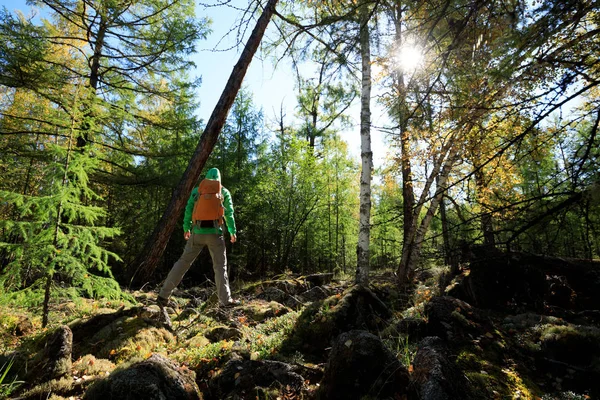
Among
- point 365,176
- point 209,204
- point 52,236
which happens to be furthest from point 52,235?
point 365,176

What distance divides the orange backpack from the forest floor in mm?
1590

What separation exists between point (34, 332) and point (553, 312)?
7446 mm

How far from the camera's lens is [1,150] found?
758 cm

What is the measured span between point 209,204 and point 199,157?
2035 mm

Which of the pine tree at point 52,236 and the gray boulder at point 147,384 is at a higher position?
the pine tree at point 52,236

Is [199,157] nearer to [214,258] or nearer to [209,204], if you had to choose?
[209,204]

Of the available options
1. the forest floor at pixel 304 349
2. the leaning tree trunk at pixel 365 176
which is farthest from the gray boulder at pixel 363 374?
the leaning tree trunk at pixel 365 176

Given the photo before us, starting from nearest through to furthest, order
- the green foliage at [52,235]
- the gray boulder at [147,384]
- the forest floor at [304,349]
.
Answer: the gray boulder at [147,384] < the forest floor at [304,349] < the green foliage at [52,235]

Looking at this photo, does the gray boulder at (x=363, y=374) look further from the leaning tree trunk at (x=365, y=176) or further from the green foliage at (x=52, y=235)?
the leaning tree trunk at (x=365, y=176)

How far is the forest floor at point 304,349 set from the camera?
2.32m

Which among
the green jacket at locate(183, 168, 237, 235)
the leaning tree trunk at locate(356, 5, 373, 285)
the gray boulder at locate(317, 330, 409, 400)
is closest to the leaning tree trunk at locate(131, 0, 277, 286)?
the green jacket at locate(183, 168, 237, 235)

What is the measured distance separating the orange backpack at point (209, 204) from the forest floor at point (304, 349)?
159 centimetres

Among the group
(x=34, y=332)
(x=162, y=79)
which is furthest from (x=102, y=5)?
(x=34, y=332)

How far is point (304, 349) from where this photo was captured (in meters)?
3.40
